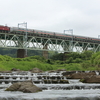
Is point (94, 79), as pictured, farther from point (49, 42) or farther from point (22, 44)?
point (49, 42)

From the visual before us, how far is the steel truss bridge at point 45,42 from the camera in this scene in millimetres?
75062

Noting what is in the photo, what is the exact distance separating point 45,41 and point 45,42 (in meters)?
0.72

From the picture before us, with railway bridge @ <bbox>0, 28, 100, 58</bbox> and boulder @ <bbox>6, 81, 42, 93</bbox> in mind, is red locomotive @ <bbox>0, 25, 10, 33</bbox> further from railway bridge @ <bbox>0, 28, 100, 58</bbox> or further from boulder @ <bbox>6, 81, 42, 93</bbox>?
boulder @ <bbox>6, 81, 42, 93</bbox>

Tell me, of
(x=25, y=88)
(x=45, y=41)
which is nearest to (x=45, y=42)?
(x=45, y=41)

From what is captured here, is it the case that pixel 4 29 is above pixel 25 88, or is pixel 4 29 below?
above

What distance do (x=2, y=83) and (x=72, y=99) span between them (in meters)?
11.1

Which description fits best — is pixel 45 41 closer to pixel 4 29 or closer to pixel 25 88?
pixel 4 29

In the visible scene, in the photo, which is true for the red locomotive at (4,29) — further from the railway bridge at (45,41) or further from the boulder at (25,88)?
the boulder at (25,88)

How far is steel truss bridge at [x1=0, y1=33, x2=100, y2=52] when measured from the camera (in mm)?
75062

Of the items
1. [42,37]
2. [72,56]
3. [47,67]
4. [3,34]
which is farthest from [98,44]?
[47,67]

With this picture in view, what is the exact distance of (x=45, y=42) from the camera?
279 ft

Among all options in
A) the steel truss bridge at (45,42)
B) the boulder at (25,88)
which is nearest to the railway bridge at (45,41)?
the steel truss bridge at (45,42)

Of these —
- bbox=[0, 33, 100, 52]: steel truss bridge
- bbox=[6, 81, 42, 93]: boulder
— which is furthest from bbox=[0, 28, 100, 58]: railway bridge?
bbox=[6, 81, 42, 93]: boulder

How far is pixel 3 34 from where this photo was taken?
7294 centimetres
